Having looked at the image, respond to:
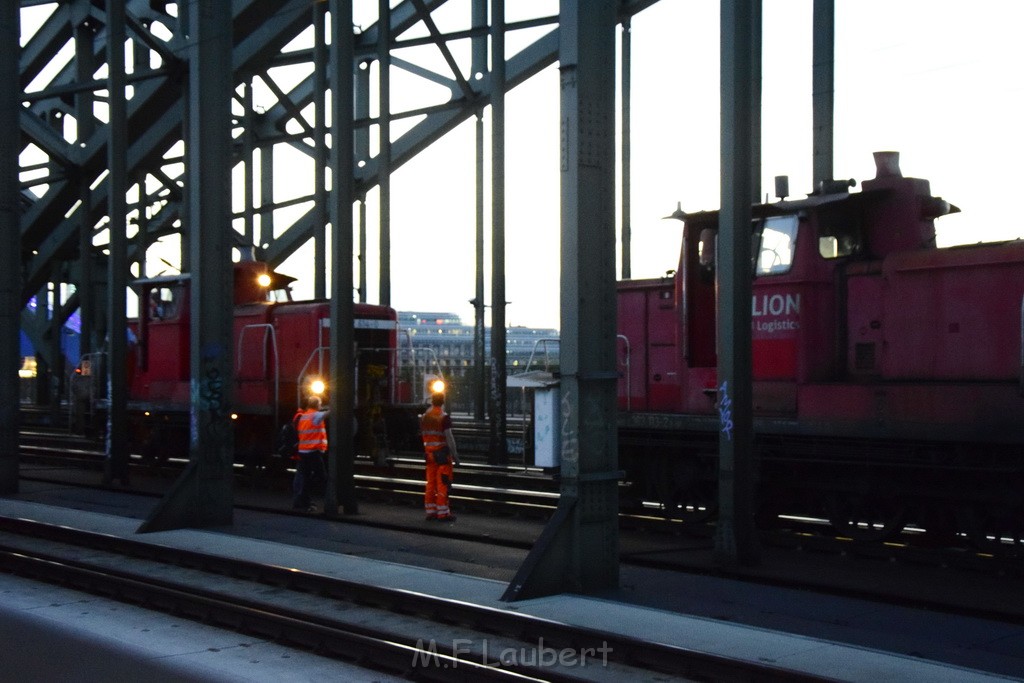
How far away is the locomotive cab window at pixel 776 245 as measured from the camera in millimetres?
11453

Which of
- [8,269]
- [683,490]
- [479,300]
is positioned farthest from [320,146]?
[683,490]

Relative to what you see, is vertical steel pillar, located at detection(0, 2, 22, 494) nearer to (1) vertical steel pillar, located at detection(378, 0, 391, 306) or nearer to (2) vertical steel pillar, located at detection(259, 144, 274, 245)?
(1) vertical steel pillar, located at detection(378, 0, 391, 306)

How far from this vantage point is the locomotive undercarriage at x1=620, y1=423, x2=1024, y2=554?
391 inches

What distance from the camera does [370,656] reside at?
7.23 meters

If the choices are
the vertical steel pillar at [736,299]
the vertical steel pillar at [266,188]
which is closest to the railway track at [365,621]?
the vertical steel pillar at [736,299]

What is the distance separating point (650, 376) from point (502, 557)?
3.22m

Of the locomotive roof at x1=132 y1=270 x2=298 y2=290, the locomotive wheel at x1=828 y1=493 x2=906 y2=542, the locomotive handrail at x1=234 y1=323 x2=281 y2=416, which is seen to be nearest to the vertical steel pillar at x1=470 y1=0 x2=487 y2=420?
the locomotive roof at x1=132 y1=270 x2=298 y2=290

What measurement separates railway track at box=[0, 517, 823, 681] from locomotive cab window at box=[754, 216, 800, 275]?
5476 millimetres

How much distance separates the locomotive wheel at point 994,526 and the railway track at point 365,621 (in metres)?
4.79

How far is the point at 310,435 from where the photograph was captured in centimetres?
1523

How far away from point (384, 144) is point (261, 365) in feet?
22.8

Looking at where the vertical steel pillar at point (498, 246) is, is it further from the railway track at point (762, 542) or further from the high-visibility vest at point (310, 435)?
the high-visibility vest at point (310, 435)

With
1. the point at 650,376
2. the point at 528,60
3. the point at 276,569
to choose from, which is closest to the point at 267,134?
the point at 528,60

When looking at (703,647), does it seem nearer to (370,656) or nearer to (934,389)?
(370,656)
